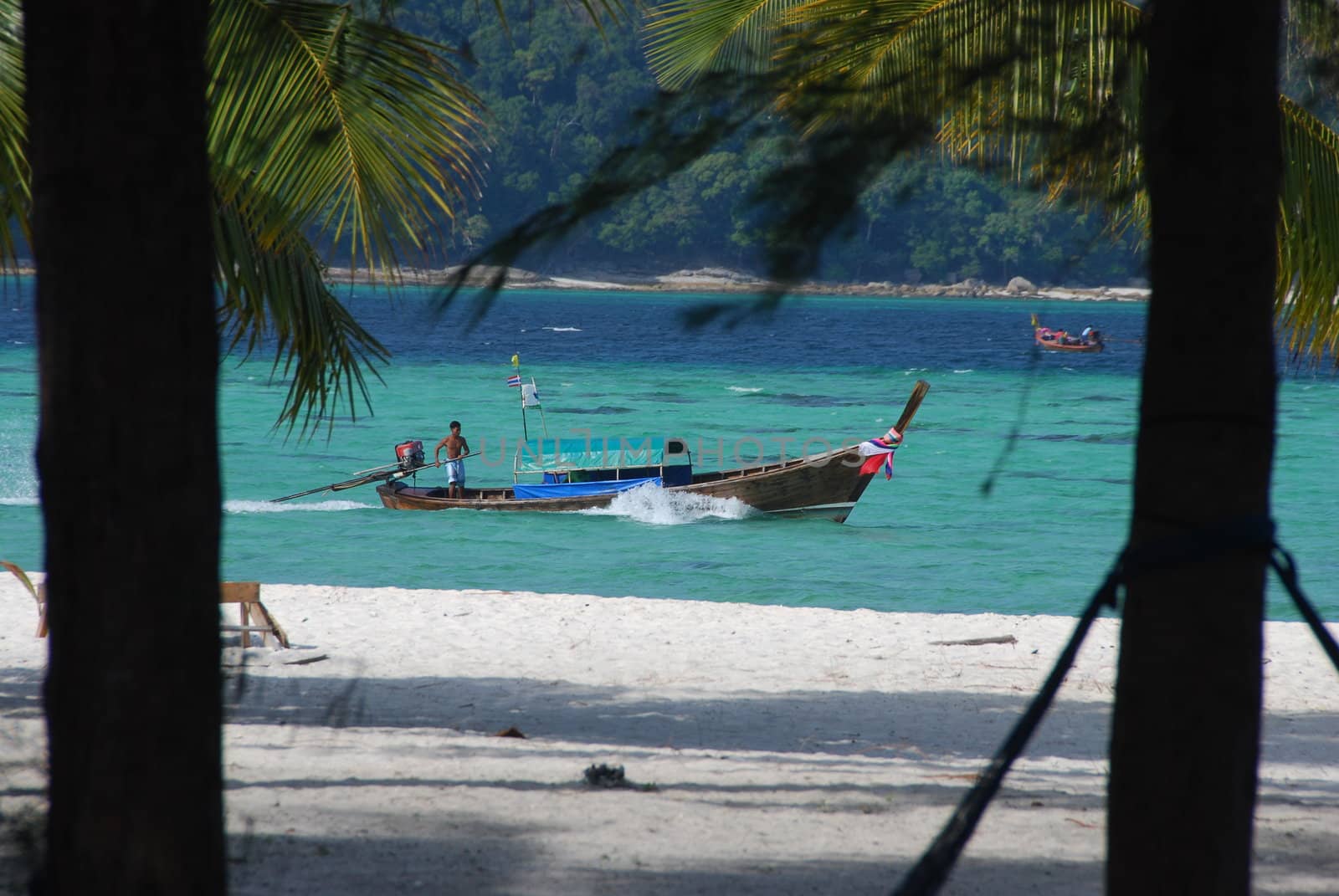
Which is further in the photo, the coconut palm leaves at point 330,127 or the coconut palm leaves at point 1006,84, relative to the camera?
the coconut palm leaves at point 330,127

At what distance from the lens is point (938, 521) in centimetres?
2202

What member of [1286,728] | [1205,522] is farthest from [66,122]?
[1286,728]

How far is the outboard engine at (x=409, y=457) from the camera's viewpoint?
21814 mm

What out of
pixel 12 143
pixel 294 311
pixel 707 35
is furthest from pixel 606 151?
pixel 294 311

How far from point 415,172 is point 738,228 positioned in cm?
274

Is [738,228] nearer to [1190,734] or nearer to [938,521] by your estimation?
[1190,734]

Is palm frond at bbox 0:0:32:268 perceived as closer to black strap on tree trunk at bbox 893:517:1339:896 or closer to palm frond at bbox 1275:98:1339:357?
black strap on tree trunk at bbox 893:517:1339:896

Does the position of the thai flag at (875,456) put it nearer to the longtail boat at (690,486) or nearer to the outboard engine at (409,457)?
the longtail boat at (690,486)

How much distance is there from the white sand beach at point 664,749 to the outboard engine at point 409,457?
964 cm

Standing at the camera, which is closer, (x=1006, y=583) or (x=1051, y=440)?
(x=1006, y=583)

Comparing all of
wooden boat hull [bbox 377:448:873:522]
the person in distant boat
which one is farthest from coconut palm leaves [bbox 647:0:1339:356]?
the person in distant boat

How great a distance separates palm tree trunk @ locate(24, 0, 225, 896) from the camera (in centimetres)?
224

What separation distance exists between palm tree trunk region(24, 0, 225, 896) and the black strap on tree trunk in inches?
56.3

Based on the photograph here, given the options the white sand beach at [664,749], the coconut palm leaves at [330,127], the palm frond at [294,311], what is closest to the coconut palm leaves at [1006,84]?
the coconut palm leaves at [330,127]
